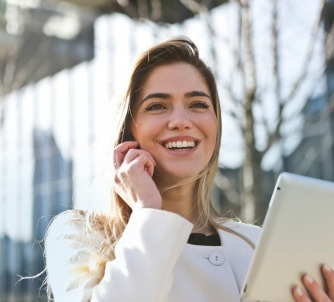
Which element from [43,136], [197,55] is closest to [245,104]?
[197,55]

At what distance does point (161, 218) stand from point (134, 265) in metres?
0.15

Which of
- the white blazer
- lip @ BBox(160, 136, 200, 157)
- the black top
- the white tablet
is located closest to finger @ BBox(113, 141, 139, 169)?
lip @ BBox(160, 136, 200, 157)

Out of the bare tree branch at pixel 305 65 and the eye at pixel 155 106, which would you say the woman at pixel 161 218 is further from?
the bare tree branch at pixel 305 65

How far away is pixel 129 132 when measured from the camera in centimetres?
240

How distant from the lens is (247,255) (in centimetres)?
228

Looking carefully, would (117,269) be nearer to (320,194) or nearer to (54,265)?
(54,265)

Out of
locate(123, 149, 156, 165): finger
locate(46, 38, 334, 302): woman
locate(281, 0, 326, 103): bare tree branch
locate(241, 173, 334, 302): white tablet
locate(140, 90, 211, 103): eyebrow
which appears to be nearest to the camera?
locate(241, 173, 334, 302): white tablet

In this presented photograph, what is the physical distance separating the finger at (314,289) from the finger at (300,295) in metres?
0.02

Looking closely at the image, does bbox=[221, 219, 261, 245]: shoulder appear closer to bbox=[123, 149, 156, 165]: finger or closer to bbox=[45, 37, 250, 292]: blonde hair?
bbox=[45, 37, 250, 292]: blonde hair

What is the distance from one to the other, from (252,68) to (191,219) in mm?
3837

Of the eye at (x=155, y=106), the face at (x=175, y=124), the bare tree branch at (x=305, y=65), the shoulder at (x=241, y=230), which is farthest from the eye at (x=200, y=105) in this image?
the bare tree branch at (x=305, y=65)

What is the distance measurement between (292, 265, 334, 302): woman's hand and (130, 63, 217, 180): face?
1.98 feet

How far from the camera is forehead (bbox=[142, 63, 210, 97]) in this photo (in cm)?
231

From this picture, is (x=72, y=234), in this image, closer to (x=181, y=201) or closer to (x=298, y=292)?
(x=181, y=201)
